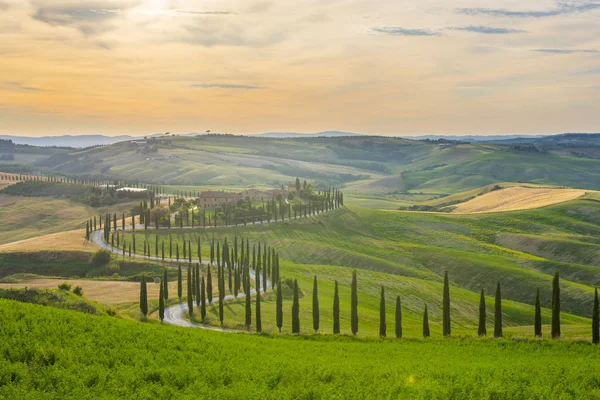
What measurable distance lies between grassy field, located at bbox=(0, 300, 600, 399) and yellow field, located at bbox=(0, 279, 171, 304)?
5589cm

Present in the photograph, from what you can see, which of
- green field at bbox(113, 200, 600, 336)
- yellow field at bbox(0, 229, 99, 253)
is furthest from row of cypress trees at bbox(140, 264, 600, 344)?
yellow field at bbox(0, 229, 99, 253)

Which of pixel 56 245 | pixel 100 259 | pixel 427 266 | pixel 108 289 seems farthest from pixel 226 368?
pixel 56 245

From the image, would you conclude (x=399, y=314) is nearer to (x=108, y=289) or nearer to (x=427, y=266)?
(x=108, y=289)

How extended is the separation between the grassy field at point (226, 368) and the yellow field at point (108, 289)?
5589 centimetres

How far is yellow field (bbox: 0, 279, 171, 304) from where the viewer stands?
10719 cm

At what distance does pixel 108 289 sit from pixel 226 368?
81.2 metres

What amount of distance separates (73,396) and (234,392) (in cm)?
1000

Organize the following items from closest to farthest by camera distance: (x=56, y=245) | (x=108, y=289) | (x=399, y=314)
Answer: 1. (x=399, y=314)
2. (x=108, y=289)
3. (x=56, y=245)

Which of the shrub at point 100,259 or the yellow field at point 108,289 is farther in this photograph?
the shrub at point 100,259

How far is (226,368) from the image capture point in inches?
1731

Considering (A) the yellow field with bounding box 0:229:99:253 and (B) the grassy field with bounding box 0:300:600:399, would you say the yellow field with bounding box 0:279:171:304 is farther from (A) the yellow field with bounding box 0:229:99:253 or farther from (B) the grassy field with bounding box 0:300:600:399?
(B) the grassy field with bounding box 0:300:600:399

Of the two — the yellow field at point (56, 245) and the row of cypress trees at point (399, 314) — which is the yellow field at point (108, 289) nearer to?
the row of cypress trees at point (399, 314)

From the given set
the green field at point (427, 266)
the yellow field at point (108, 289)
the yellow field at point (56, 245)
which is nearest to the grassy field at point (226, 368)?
the green field at point (427, 266)

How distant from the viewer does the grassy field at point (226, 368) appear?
38.2m
